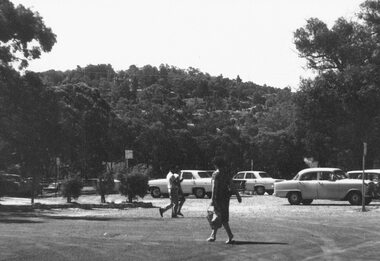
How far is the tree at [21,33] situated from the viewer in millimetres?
30344

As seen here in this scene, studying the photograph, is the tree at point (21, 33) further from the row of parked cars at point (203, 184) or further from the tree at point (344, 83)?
the tree at point (344, 83)

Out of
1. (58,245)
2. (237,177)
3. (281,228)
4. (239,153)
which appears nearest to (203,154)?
(239,153)

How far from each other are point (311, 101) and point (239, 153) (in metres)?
29.5

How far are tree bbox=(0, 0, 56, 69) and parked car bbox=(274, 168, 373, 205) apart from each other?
43.0ft

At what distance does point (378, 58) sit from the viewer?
4512cm

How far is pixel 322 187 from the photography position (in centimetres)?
3262

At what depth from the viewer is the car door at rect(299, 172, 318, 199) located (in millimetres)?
32969

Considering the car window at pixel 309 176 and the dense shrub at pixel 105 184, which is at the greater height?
the car window at pixel 309 176

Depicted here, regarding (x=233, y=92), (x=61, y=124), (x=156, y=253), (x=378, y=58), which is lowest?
(x=156, y=253)

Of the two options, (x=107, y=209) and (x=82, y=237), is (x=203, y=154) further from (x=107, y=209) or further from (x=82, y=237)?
(x=82, y=237)

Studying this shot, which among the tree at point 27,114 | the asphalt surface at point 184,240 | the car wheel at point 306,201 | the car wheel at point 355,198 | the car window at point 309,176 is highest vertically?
the tree at point 27,114

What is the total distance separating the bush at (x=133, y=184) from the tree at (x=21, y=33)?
6.91 m

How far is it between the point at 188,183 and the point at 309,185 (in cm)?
1089

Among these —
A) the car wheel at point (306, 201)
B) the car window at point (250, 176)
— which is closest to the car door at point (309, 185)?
the car wheel at point (306, 201)
